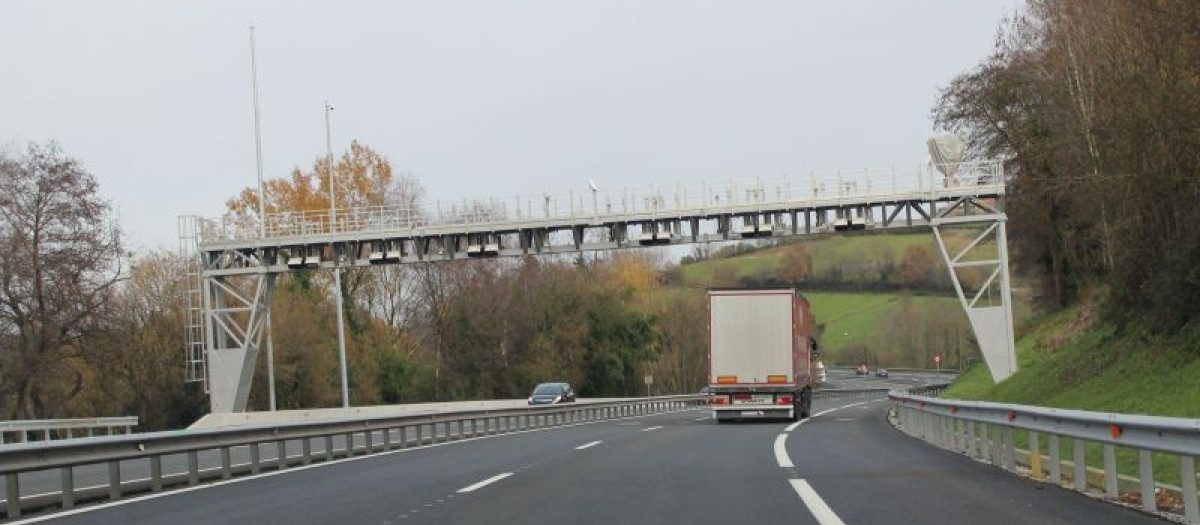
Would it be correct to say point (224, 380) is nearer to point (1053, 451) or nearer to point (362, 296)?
point (362, 296)

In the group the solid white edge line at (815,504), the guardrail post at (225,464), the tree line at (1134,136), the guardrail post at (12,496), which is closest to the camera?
the solid white edge line at (815,504)

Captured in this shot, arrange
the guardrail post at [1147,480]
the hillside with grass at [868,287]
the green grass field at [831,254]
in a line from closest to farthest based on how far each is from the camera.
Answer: the guardrail post at [1147,480] < the hillside with grass at [868,287] < the green grass field at [831,254]

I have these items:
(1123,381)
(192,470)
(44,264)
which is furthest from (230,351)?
(1123,381)

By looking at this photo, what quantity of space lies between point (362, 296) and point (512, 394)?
1207 centimetres

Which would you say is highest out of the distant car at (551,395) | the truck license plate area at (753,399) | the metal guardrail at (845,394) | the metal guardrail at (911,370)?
the truck license plate area at (753,399)

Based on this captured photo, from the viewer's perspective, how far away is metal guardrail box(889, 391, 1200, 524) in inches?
380

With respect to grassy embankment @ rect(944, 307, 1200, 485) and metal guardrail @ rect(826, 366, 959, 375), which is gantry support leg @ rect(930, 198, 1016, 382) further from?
metal guardrail @ rect(826, 366, 959, 375)

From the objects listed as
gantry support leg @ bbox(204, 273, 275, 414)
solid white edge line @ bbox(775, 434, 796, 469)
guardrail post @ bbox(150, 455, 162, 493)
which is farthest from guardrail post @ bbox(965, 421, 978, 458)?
gantry support leg @ bbox(204, 273, 275, 414)

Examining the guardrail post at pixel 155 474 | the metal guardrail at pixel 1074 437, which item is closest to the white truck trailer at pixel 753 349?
the metal guardrail at pixel 1074 437

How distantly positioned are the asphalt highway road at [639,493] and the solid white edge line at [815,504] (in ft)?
0.06

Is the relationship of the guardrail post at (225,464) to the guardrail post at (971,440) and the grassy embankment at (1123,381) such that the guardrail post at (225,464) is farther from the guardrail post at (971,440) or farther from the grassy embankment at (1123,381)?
the grassy embankment at (1123,381)

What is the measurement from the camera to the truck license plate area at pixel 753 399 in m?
36.1

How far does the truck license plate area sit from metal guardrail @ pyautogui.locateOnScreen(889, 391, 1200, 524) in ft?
42.5

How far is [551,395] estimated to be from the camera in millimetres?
59031
